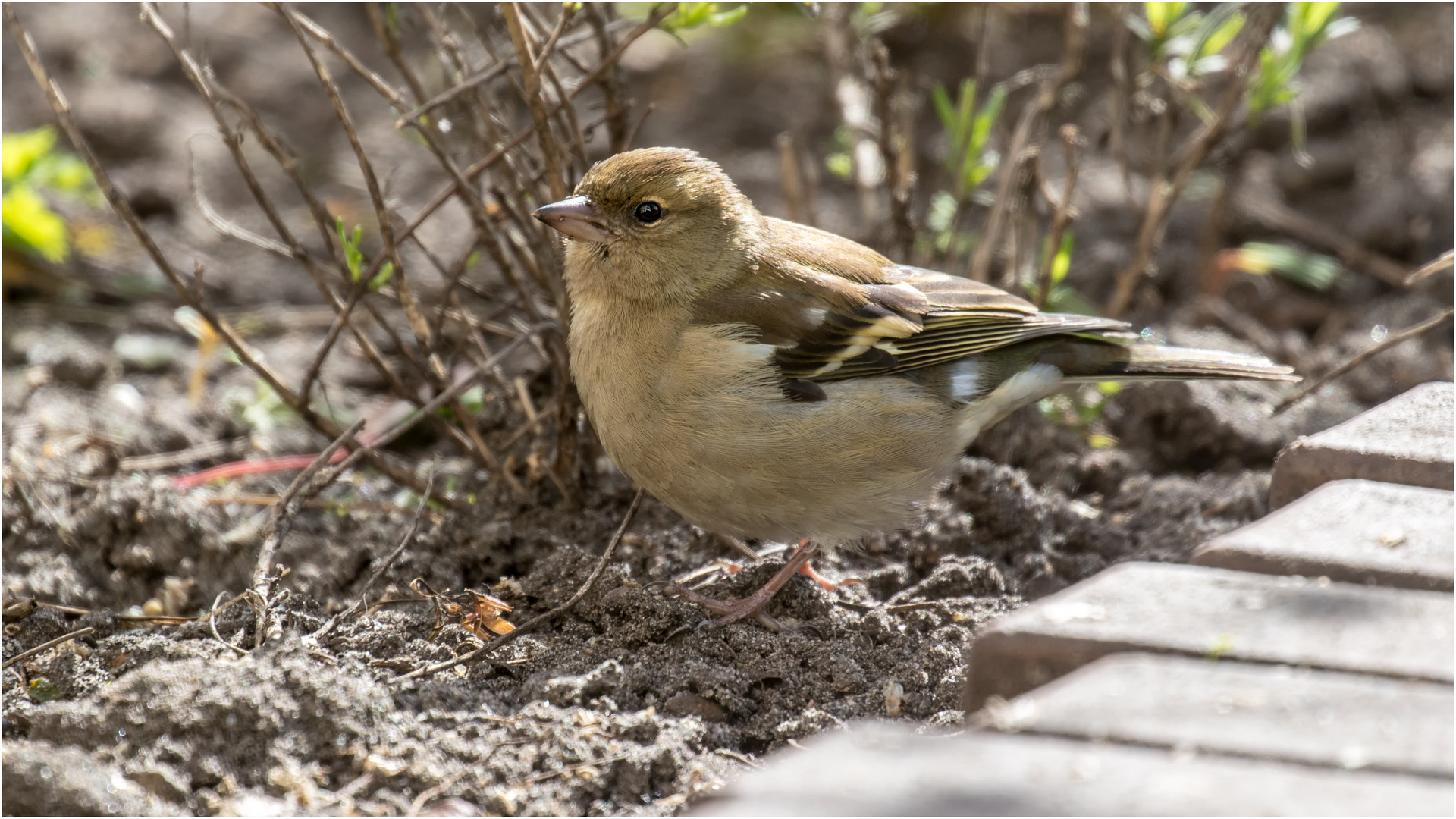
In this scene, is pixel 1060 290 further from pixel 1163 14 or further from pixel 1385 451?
pixel 1385 451

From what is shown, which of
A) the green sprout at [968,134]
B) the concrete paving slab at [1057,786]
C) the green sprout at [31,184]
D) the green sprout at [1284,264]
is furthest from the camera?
the green sprout at [1284,264]

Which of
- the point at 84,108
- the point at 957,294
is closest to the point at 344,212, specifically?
the point at 84,108

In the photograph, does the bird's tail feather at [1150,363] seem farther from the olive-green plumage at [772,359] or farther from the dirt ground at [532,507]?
the dirt ground at [532,507]

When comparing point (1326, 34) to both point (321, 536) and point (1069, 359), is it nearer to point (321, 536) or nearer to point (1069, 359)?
point (1069, 359)

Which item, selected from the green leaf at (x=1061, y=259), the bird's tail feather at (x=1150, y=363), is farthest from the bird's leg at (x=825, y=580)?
the green leaf at (x=1061, y=259)

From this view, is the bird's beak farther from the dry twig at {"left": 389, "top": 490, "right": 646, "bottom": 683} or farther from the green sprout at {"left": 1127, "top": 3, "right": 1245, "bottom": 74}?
the green sprout at {"left": 1127, "top": 3, "right": 1245, "bottom": 74}

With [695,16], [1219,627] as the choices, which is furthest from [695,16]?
[1219,627]
